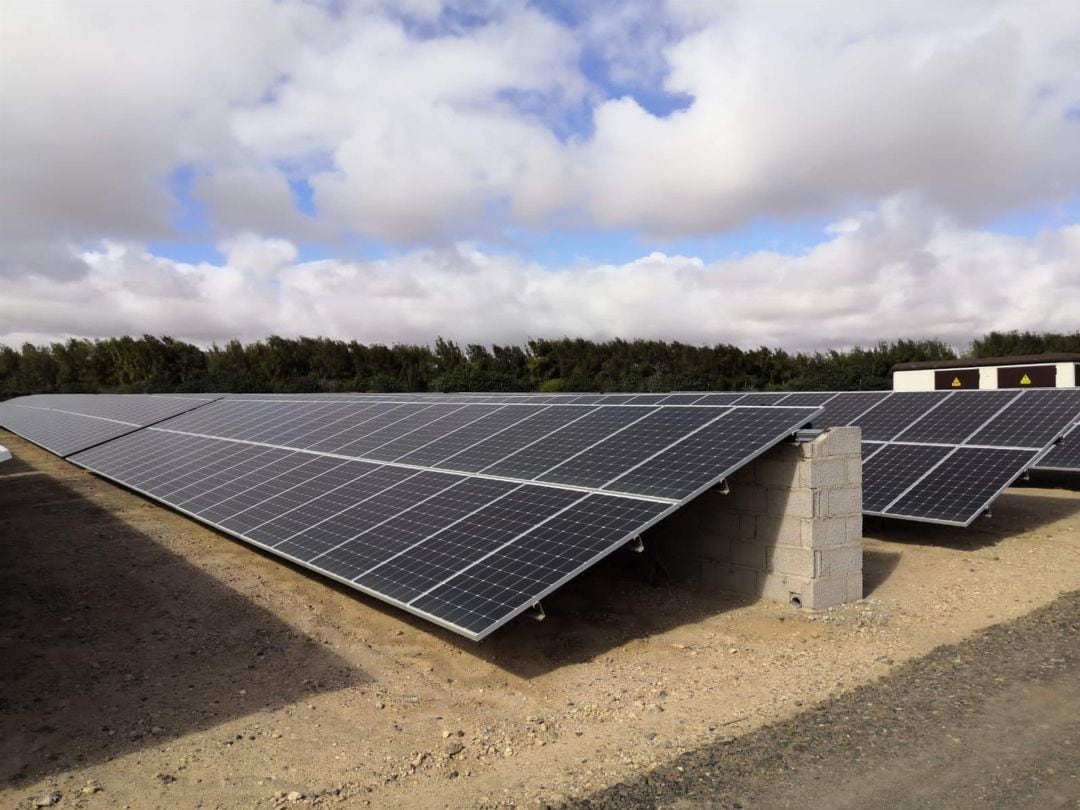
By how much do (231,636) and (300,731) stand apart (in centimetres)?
304

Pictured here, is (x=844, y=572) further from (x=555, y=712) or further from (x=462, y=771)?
(x=462, y=771)

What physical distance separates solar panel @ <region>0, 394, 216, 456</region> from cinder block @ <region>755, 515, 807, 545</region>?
78.2 feet

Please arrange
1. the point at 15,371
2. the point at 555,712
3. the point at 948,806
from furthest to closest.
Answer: the point at 15,371 → the point at 555,712 → the point at 948,806

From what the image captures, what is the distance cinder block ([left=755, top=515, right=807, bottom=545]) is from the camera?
9930 mm

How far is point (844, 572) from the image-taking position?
1015 cm

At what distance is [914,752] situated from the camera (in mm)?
6168

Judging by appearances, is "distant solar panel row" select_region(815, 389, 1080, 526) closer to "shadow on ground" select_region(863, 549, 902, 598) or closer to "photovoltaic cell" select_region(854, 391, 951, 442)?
"photovoltaic cell" select_region(854, 391, 951, 442)

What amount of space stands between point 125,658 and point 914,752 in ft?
27.2

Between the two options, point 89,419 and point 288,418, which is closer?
point 288,418

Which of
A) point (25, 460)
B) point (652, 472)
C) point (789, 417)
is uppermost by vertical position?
point (789, 417)

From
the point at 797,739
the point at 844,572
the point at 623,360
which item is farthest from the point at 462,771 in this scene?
the point at 623,360

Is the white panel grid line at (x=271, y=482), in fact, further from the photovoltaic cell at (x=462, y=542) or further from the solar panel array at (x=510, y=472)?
the photovoltaic cell at (x=462, y=542)

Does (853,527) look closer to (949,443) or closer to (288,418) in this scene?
(949,443)

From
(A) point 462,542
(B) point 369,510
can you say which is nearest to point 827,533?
(A) point 462,542
